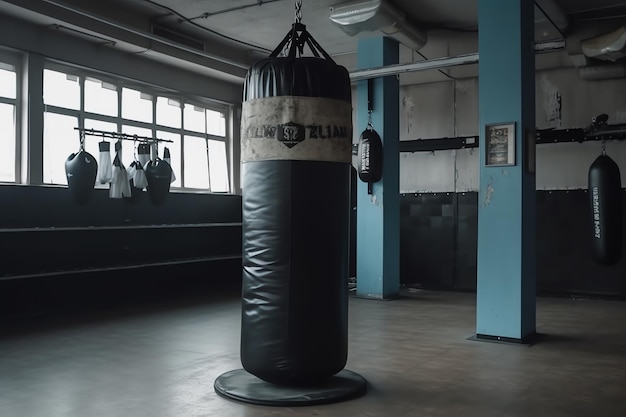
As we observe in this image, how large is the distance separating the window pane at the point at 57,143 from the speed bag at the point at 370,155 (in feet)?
11.9

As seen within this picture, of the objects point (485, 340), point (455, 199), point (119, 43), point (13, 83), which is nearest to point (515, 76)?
point (485, 340)

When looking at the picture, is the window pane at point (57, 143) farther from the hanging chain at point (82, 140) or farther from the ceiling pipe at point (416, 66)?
Answer: the ceiling pipe at point (416, 66)

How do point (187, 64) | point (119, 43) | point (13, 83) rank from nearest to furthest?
point (13, 83), point (119, 43), point (187, 64)

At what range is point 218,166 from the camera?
1038 cm

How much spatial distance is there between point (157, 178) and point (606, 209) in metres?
5.47

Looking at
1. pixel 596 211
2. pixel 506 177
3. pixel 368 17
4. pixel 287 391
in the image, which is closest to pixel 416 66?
pixel 368 17

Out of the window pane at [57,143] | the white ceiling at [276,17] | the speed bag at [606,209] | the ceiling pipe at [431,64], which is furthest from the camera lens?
the window pane at [57,143]

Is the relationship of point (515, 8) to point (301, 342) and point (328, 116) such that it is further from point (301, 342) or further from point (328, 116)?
point (301, 342)

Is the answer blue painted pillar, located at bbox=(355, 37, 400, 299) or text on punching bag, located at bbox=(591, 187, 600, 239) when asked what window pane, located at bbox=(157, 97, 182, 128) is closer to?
blue painted pillar, located at bbox=(355, 37, 400, 299)

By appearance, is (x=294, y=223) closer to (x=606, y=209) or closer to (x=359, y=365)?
(x=359, y=365)

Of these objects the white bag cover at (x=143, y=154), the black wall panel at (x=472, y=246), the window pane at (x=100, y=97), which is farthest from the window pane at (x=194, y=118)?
the black wall panel at (x=472, y=246)

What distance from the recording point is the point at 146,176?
794cm

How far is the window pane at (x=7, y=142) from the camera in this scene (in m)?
7.09

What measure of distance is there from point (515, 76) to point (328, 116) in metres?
2.45
